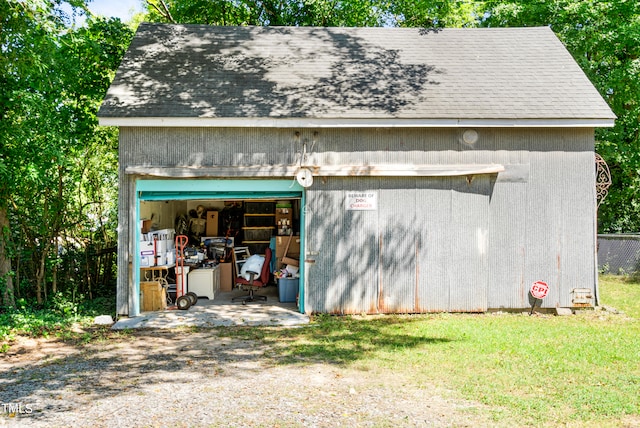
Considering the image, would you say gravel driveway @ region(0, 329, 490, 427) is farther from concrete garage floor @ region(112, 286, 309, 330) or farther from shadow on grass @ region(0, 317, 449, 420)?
concrete garage floor @ region(112, 286, 309, 330)

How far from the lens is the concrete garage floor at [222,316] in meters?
9.62

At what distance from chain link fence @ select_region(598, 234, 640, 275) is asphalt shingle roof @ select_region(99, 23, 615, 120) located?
21.1 feet

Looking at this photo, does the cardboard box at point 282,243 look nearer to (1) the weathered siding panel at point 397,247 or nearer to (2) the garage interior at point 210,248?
(2) the garage interior at point 210,248

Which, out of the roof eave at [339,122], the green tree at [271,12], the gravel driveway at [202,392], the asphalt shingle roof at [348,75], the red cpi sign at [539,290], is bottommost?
the gravel driveway at [202,392]

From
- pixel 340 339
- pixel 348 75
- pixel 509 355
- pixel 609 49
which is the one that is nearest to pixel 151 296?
pixel 340 339

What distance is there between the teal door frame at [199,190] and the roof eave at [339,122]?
1031mm

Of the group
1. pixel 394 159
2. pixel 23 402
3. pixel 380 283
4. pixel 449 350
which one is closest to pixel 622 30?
pixel 394 159

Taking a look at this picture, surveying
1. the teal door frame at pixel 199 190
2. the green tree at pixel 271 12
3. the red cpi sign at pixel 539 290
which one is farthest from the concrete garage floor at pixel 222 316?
the green tree at pixel 271 12

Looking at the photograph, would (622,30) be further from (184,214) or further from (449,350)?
(184,214)

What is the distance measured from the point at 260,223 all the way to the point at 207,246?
1.82 m

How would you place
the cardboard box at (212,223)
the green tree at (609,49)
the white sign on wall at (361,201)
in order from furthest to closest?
1. the green tree at (609,49)
2. the cardboard box at (212,223)
3. the white sign on wall at (361,201)

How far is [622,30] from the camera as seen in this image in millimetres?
15117

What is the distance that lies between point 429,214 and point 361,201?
51.8 inches

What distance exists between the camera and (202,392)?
20.2ft
